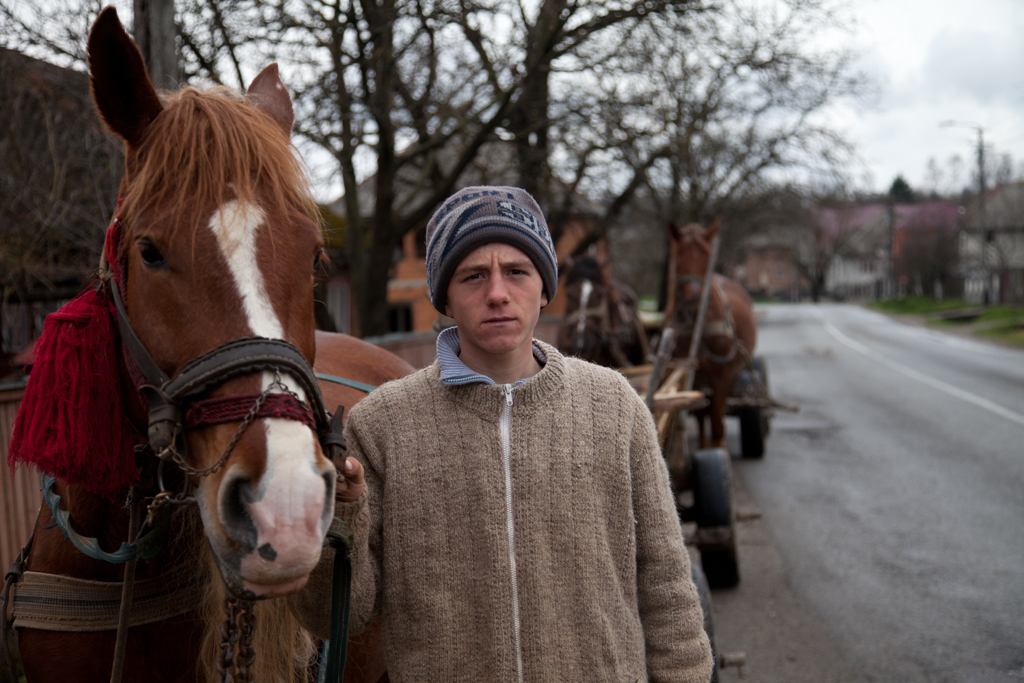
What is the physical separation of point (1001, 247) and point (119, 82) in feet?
131

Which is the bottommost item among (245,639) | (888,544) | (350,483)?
(888,544)

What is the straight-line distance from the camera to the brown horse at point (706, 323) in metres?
7.01

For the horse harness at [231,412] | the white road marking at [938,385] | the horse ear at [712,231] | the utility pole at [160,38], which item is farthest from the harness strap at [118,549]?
the white road marking at [938,385]

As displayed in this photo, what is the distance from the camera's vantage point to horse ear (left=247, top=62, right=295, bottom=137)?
2.06 m

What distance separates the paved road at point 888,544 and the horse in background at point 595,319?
1.94m

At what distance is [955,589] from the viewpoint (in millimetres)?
4660

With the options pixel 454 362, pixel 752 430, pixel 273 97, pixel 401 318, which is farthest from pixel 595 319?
pixel 401 318

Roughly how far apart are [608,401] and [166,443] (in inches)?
37.9

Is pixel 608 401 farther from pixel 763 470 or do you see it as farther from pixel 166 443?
pixel 763 470

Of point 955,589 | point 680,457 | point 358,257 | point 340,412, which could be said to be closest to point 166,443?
point 340,412

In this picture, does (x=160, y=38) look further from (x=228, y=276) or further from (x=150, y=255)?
(x=228, y=276)

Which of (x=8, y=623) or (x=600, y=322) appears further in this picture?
(x=600, y=322)

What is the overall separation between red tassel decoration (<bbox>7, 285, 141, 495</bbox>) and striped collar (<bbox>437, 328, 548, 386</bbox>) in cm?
78

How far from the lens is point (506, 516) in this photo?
1574mm
